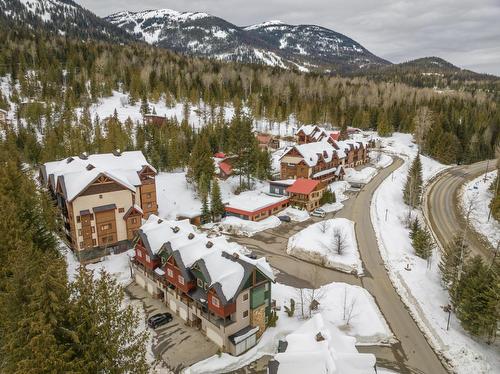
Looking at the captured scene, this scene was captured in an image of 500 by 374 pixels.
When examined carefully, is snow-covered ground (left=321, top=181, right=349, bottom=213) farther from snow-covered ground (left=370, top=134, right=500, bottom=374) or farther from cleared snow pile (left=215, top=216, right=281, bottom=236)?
cleared snow pile (left=215, top=216, right=281, bottom=236)

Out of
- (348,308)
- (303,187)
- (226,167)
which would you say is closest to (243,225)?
(303,187)

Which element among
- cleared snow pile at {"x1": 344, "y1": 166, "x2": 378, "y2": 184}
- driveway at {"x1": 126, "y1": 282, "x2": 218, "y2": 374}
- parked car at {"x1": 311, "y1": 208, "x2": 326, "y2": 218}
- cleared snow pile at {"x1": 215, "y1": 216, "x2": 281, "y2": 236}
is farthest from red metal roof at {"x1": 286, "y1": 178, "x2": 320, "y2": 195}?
driveway at {"x1": 126, "y1": 282, "x2": 218, "y2": 374}

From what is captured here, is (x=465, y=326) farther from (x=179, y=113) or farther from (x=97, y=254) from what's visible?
(x=179, y=113)

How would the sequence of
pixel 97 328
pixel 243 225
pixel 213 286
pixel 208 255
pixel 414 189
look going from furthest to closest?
pixel 414 189 < pixel 243 225 < pixel 208 255 < pixel 213 286 < pixel 97 328

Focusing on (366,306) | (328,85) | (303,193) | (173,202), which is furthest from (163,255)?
(328,85)

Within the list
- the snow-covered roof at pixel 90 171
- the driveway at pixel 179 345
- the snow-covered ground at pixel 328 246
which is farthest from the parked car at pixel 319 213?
the driveway at pixel 179 345

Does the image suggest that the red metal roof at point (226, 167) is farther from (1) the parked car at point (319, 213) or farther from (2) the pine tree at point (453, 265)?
(2) the pine tree at point (453, 265)

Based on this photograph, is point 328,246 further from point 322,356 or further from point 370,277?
point 322,356
